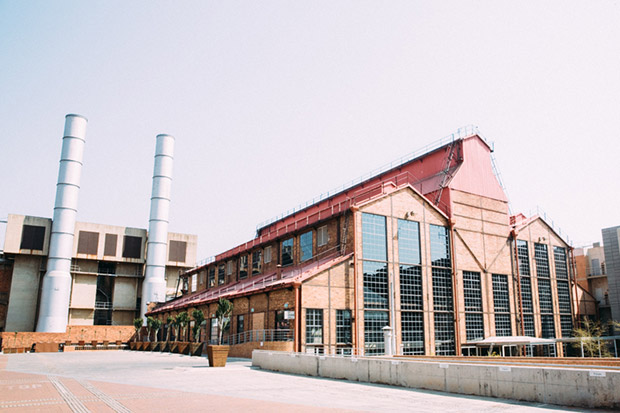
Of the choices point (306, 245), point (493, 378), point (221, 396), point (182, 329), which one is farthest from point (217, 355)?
point (182, 329)

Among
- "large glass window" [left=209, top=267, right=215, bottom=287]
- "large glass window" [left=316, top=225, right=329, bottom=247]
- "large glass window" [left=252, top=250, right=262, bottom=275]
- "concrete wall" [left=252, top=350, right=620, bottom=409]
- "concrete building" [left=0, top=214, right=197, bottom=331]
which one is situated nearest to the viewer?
"concrete wall" [left=252, top=350, right=620, bottom=409]

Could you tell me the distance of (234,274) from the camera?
46.8 metres

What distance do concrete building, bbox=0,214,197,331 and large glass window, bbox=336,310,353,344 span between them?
3802cm

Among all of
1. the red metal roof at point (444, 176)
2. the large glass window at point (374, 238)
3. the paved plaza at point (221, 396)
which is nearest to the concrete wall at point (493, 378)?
the paved plaza at point (221, 396)

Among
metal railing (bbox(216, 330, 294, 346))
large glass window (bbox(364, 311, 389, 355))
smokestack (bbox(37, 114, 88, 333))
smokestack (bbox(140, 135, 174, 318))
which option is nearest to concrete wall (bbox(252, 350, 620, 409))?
metal railing (bbox(216, 330, 294, 346))

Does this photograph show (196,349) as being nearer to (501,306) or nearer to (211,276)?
(211,276)

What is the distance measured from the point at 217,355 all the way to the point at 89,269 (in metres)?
43.6

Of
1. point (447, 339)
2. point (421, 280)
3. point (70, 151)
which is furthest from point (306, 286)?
point (70, 151)

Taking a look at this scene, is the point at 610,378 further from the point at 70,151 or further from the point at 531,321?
the point at 70,151

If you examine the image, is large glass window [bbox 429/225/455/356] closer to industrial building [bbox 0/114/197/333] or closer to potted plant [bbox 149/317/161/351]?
potted plant [bbox 149/317/161/351]

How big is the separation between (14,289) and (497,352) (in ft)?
165

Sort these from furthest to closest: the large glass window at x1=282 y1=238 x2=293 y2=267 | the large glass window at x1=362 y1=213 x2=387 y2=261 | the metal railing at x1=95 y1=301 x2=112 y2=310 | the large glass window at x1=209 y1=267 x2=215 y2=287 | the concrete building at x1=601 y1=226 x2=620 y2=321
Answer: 1. the metal railing at x1=95 y1=301 x2=112 y2=310
2. the large glass window at x1=209 y1=267 x2=215 y2=287
3. the concrete building at x1=601 y1=226 x2=620 y2=321
4. the large glass window at x1=282 y1=238 x2=293 y2=267
5. the large glass window at x1=362 y1=213 x2=387 y2=261

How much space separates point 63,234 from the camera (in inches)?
2115

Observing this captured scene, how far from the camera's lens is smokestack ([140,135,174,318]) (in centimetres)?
5784
